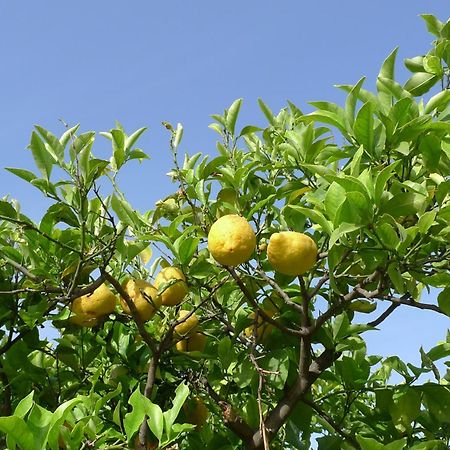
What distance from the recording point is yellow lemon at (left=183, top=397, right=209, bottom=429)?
8.23 ft

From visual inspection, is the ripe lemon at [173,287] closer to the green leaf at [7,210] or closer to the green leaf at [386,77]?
the green leaf at [7,210]

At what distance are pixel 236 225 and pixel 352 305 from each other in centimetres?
91

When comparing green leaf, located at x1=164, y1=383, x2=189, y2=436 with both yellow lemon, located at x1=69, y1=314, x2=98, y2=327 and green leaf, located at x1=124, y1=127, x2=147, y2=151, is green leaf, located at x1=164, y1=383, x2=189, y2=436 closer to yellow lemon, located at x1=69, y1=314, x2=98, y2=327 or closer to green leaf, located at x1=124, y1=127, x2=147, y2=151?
yellow lemon, located at x1=69, y1=314, x2=98, y2=327

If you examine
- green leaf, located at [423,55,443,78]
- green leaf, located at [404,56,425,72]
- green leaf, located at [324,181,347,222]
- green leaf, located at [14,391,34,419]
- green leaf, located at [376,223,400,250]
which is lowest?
green leaf, located at [14,391,34,419]

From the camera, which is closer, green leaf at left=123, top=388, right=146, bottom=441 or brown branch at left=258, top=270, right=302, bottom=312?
green leaf at left=123, top=388, right=146, bottom=441

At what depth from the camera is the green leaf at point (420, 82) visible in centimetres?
224

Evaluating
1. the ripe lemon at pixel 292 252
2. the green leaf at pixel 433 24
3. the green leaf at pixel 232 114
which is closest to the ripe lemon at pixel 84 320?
the ripe lemon at pixel 292 252

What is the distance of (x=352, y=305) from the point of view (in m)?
2.63

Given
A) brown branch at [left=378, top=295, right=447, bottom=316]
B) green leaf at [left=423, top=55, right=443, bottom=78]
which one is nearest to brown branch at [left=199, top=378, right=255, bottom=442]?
brown branch at [left=378, top=295, right=447, bottom=316]

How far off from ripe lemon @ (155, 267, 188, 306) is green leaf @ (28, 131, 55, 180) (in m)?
0.53

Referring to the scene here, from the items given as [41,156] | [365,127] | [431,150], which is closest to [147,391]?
[41,156]

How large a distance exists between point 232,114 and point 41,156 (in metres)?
0.93

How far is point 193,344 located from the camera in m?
2.55

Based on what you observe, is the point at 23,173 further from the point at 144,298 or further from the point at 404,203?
the point at 404,203
